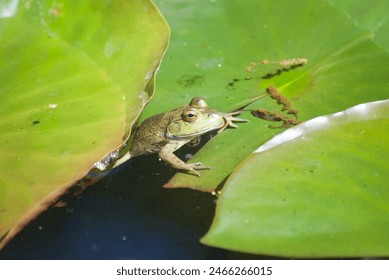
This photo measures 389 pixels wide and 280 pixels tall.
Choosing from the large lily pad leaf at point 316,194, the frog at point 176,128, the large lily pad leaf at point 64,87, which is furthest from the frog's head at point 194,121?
the large lily pad leaf at point 316,194

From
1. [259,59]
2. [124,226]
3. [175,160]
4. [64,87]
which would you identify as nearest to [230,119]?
[175,160]

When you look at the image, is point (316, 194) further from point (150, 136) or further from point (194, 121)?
point (150, 136)

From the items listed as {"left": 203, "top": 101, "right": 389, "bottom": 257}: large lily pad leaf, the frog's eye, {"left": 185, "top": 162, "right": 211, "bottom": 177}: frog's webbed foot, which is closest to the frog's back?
the frog's eye

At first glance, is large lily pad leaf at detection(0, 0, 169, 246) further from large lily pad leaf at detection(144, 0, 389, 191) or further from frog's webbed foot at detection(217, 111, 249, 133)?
frog's webbed foot at detection(217, 111, 249, 133)

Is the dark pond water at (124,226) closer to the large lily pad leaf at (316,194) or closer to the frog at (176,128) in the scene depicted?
the frog at (176,128)
